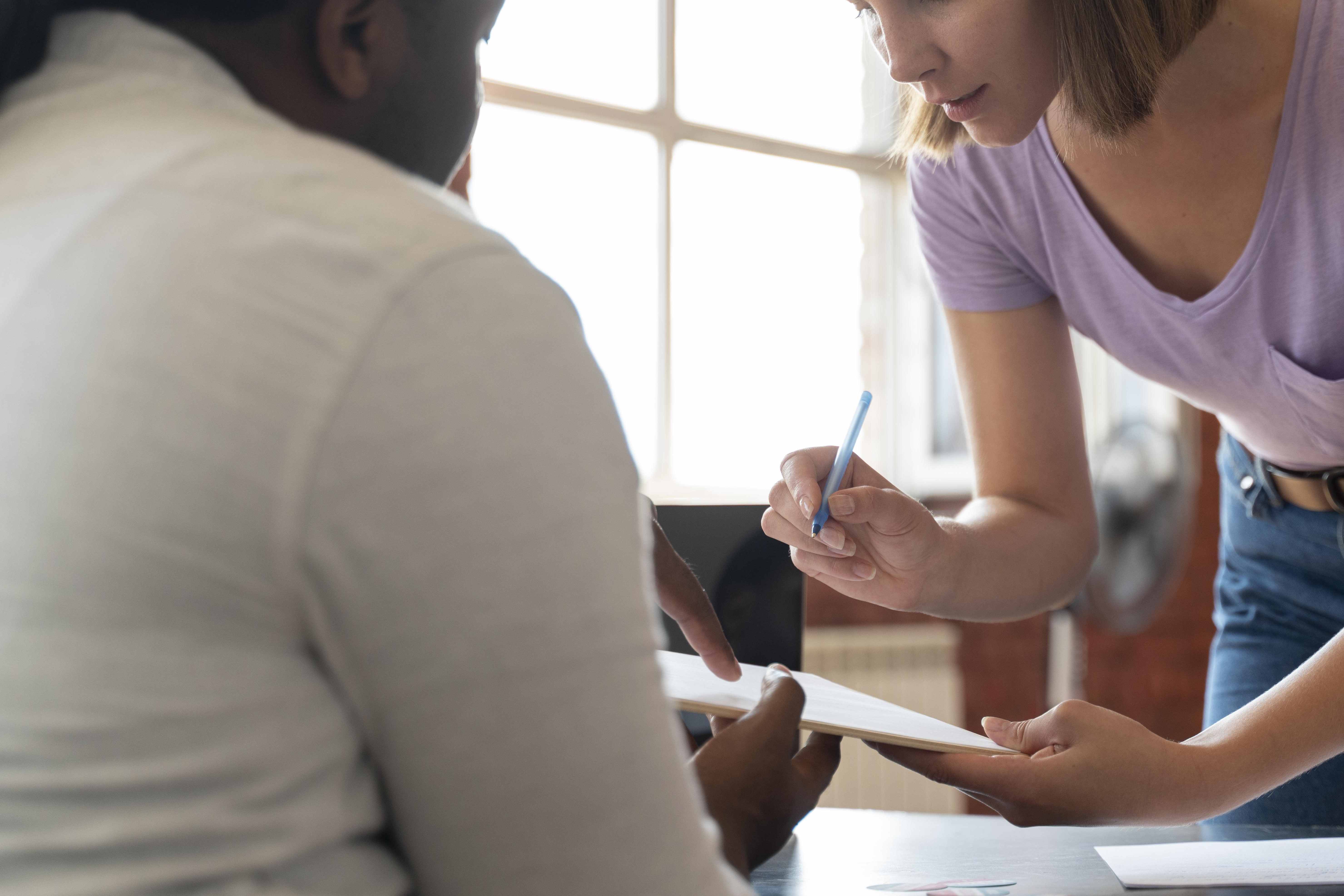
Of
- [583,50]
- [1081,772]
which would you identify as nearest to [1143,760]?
[1081,772]

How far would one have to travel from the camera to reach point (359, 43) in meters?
0.55

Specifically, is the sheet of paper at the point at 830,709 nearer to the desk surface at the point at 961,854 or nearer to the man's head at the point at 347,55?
the desk surface at the point at 961,854

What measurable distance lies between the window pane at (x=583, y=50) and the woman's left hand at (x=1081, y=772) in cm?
286

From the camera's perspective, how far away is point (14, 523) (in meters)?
0.41

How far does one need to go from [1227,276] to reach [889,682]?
96.0 inches

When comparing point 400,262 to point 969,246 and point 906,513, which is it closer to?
point 906,513

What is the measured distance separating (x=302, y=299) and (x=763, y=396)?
348 cm

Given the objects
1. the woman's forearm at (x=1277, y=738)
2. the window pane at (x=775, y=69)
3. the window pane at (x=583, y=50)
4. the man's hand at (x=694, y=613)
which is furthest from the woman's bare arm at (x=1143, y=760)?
the window pane at (x=775, y=69)

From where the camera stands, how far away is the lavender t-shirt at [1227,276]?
3.48ft

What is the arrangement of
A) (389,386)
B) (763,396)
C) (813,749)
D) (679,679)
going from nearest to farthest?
(389,386) < (813,749) < (679,679) < (763,396)

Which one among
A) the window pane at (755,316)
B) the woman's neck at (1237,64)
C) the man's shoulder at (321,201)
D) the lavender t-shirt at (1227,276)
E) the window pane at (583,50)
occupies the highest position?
the window pane at (583,50)

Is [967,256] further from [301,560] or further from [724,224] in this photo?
[724,224]

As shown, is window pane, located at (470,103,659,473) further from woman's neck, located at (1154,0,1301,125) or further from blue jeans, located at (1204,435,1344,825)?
woman's neck, located at (1154,0,1301,125)

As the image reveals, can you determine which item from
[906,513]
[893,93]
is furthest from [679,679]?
[893,93]
